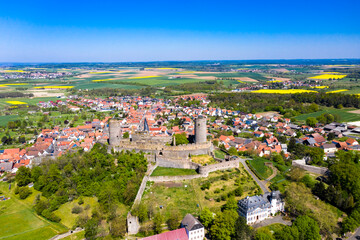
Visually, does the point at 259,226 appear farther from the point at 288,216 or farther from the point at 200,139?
the point at 200,139

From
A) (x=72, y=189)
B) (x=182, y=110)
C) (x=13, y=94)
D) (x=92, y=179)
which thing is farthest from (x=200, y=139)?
(x=13, y=94)

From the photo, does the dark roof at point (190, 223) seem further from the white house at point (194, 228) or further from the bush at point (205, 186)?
the bush at point (205, 186)

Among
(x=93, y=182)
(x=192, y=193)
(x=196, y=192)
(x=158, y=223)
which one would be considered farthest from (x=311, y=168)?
(x=93, y=182)

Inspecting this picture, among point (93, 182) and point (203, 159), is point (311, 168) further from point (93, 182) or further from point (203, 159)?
point (93, 182)

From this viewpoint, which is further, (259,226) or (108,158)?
(108,158)

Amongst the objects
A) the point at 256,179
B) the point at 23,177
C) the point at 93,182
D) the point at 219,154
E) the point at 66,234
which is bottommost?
the point at 66,234

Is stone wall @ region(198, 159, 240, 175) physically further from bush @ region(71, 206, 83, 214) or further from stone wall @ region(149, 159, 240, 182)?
bush @ region(71, 206, 83, 214)
